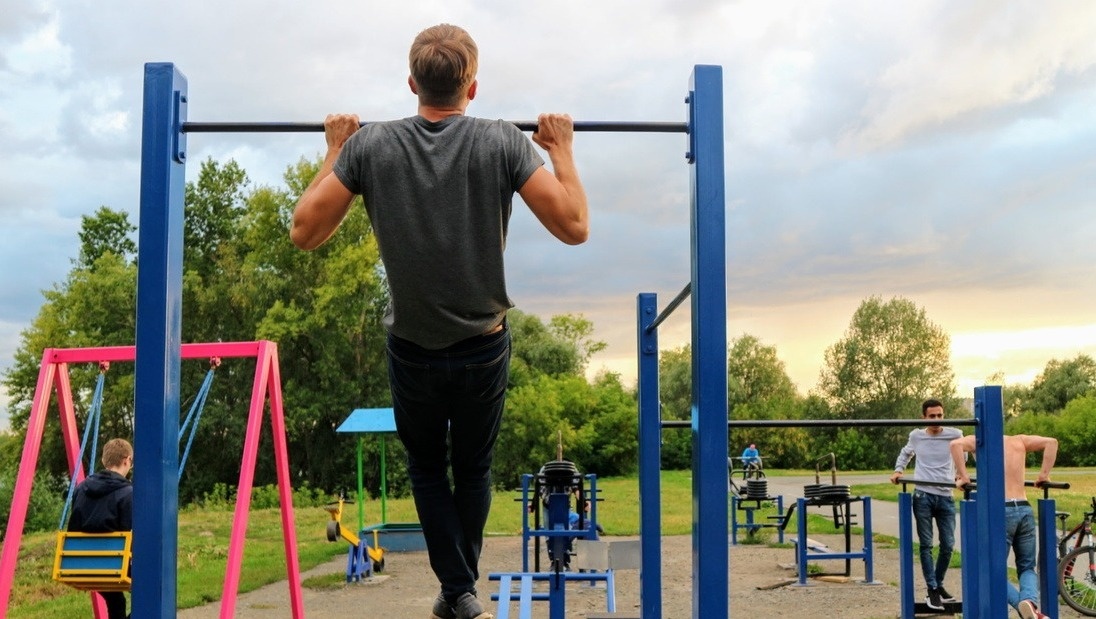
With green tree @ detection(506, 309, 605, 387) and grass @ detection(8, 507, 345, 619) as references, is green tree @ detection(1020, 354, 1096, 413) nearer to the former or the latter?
green tree @ detection(506, 309, 605, 387)

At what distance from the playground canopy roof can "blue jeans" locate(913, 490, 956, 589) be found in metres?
5.90

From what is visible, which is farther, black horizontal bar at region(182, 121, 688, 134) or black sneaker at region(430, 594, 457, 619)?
black sneaker at region(430, 594, 457, 619)

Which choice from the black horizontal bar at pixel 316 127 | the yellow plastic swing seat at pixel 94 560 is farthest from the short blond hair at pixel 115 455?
the black horizontal bar at pixel 316 127

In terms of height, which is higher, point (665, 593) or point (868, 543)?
point (868, 543)

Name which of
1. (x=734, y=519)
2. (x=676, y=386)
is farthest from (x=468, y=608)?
(x=676, y=386)

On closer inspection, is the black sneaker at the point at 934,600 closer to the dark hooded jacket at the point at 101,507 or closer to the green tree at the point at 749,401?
the dark hooded jacket at the point at 101,507

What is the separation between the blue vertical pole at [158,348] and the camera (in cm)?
267

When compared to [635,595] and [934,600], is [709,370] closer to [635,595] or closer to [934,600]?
[934,600]

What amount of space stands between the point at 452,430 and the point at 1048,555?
5694mm

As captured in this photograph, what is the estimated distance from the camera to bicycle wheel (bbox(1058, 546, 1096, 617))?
9.47 meters

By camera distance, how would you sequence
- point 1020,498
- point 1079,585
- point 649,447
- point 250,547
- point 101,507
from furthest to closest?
point 250,547 → point 1079,585 → point 1020,498 → point 101,507 → point 649,447

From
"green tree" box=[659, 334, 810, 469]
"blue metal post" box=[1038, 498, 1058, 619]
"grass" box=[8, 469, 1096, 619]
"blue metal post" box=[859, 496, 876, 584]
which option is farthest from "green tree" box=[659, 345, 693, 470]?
"blue metal post" box=[1038, 498, 1058, 619]

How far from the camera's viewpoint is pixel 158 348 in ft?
8.89

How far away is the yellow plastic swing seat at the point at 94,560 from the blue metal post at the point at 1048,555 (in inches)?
219
